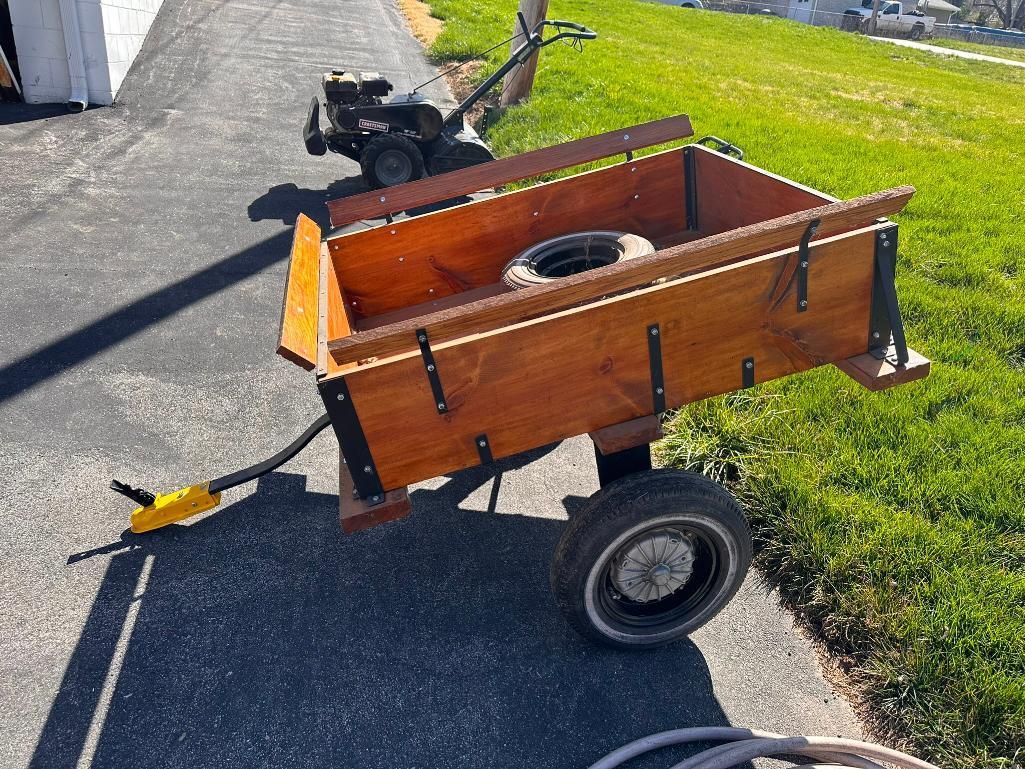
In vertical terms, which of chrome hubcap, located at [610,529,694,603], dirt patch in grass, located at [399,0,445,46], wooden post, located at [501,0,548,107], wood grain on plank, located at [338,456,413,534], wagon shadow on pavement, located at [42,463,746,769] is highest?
dirt patch in grass, located at [399,0,445,46]

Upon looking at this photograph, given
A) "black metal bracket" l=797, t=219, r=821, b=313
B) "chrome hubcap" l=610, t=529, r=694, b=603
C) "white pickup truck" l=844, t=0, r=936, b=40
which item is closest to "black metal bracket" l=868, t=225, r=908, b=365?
"black metal bracket" l=797, t=219, r=821, b=313

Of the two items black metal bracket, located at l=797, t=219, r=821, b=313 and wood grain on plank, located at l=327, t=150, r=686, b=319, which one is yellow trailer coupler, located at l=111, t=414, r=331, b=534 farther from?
black metal bracket, located at l=797, t=219, r=821, b=313

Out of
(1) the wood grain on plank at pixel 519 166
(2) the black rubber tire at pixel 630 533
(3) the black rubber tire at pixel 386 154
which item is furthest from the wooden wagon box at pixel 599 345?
(3) the black rubber tire at pixel 386 154

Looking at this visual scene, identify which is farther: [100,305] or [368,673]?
[100,305]

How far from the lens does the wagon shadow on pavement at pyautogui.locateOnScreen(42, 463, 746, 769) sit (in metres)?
2.45

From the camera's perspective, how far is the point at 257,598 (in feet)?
9.90

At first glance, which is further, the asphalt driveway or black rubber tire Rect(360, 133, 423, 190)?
black rubber tire Rect(360, 133, 423, 190)

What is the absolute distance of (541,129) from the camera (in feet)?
30.2

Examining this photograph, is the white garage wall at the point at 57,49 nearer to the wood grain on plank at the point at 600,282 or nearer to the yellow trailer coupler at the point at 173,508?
the yellow trailer coupler at the point at 173,508

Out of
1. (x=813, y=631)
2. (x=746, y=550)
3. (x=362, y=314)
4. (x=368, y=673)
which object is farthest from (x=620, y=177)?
(x=368, y=673)

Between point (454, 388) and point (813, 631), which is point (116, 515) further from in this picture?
point (813, 631)

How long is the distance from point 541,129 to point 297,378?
237 inches

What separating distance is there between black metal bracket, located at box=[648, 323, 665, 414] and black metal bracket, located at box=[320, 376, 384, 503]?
95 cm

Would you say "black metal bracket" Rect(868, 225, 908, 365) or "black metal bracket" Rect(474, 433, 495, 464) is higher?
"black metal bracket" Rect(868, 225, 908, 365)
